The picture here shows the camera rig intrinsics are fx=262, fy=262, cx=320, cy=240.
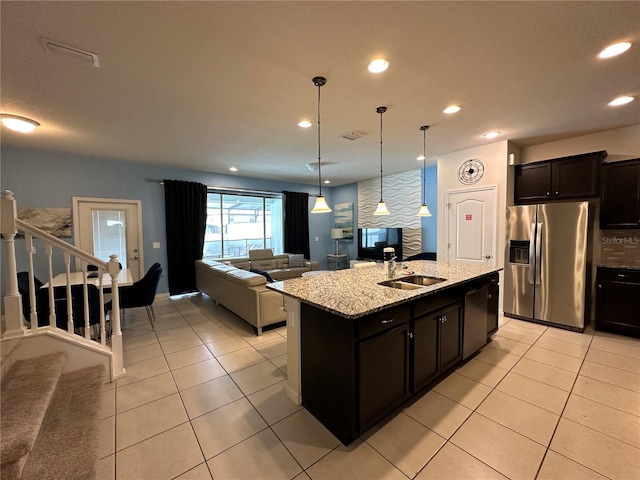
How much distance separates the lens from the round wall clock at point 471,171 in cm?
421

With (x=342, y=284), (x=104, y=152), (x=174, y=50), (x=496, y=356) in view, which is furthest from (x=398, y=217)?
(x=104, y=152)

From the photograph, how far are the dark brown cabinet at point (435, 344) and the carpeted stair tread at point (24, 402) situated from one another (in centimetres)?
232

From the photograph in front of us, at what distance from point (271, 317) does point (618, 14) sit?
3.95 metres

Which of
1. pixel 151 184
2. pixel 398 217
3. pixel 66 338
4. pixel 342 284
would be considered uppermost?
pixel 151 184

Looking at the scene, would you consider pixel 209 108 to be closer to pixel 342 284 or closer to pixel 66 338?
pixel 342 284

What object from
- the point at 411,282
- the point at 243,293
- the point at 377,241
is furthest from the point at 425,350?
the point at 377,241

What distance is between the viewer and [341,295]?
1.95 meters

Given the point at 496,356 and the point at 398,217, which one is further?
the point at 398,217

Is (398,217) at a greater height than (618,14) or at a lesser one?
lesser

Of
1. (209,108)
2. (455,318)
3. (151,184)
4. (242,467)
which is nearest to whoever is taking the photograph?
(242,467)

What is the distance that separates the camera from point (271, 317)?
3531 millimetres

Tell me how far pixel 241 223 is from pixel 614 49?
637 centimetres

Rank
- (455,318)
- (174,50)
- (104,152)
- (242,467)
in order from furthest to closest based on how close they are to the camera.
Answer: (104,152), (455,318), (174,50), (242,467)

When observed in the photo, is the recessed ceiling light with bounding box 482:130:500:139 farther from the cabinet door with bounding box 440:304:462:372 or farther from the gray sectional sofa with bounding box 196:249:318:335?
the gray sectional sofa with bounding box 196:249:318:335
